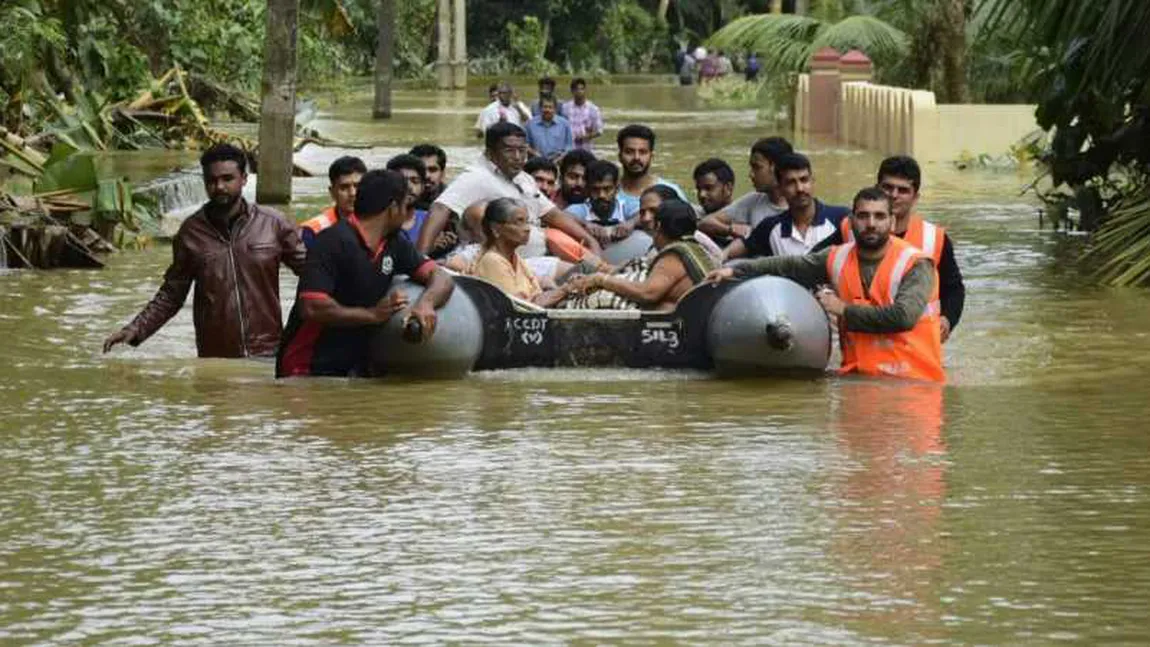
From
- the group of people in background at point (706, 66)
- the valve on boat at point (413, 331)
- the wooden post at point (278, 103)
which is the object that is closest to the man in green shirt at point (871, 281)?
the valve on boat at point (413, 331)

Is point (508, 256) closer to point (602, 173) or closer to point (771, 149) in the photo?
point (771, 149)

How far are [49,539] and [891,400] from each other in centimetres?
503

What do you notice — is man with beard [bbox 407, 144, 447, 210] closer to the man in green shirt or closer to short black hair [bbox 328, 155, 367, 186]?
short black hair [bbox 328, 155, 367, 186]

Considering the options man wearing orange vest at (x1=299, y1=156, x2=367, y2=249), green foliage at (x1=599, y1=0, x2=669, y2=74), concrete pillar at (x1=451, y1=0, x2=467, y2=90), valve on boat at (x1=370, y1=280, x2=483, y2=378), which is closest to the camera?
valve on boat at (x1=370, y1=280, x2=483, y2=378)

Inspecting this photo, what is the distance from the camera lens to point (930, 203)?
29.2 m

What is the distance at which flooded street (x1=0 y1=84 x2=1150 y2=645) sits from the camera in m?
8.05

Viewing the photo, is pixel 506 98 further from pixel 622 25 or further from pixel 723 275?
pixel 622 25

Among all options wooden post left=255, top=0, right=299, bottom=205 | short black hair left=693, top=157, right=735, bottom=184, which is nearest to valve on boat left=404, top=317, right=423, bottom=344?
short black hair left=693, top=157, right=735, bottom=184

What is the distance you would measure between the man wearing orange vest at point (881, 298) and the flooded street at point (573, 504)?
0.18 meters

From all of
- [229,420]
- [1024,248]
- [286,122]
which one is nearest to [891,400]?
[229,420]

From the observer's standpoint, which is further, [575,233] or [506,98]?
[506,98]

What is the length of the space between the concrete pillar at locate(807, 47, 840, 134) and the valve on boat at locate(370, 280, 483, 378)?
3347 cm

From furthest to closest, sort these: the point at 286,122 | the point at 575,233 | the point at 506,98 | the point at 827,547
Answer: the point at 506,98 < the point at 286,122 < the point at 575,233 < the point at 827,547

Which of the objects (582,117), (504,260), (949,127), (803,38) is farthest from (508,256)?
(803,38)
